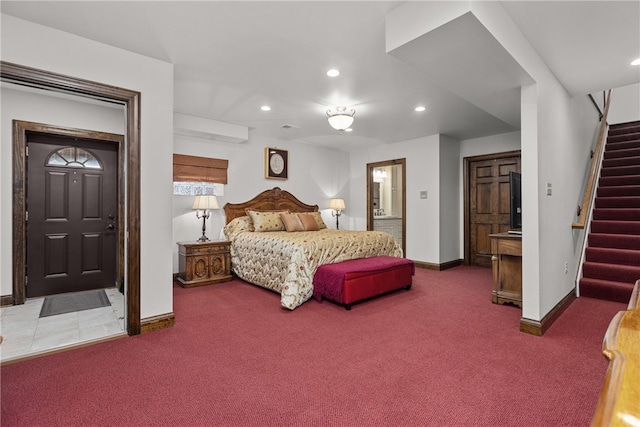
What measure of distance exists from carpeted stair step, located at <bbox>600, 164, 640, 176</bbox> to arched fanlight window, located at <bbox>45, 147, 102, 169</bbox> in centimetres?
767

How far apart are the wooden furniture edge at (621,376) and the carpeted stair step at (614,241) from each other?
4.38m

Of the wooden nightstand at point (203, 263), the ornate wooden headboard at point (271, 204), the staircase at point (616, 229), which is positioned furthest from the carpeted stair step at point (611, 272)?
the wooden nightstand at point (203, 263)

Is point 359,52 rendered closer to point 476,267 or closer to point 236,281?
point 236,281

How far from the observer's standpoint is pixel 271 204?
581 centimetres

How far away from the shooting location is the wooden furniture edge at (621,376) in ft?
1.57

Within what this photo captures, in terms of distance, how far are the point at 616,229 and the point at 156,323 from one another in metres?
5.73

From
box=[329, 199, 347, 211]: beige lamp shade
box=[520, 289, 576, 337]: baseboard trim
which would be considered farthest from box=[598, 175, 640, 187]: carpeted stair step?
box=[329, 199, 347, 211]: beige lamp shade

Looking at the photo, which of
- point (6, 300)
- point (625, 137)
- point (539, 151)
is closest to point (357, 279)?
point (539, 151)

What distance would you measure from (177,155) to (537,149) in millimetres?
4593

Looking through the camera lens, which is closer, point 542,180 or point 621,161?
point 542,180

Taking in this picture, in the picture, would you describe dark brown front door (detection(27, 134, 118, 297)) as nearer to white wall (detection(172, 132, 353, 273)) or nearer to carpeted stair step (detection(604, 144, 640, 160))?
white wall (detection(172, 132, 353, 273))

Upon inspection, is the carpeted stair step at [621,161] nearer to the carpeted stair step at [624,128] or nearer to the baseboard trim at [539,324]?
the carpeted stair step at [624,128]

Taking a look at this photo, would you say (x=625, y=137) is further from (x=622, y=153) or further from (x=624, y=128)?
(x=622, y=153)

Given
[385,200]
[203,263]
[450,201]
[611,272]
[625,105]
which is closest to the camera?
[611,272]
